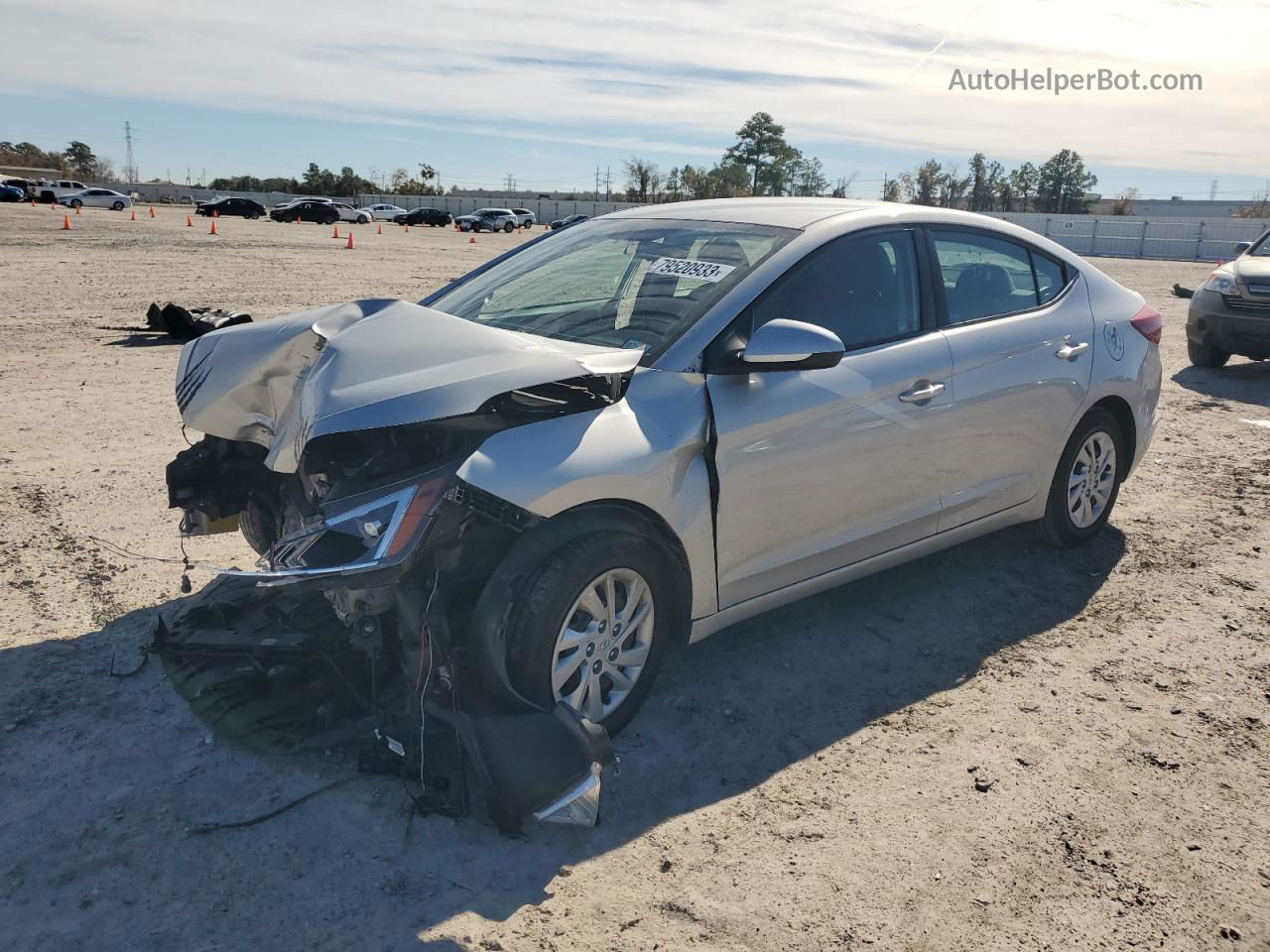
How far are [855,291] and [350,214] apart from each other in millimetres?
59626

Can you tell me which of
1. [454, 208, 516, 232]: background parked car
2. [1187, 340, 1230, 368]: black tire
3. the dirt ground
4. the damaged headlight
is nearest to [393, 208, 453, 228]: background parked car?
[454, 208, 516, 232]: background parked car

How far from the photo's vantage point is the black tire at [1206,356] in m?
11.2

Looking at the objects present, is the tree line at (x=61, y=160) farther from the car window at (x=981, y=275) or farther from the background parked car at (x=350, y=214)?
the car window at (x=981, y=275)

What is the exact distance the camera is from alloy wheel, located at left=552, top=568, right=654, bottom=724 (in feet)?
10.5

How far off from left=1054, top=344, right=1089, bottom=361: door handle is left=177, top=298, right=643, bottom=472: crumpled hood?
7.91ft

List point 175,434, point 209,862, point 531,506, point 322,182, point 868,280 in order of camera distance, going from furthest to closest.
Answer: point 322,182, point 175,434, point 868,280, point 531,506, point 209,862

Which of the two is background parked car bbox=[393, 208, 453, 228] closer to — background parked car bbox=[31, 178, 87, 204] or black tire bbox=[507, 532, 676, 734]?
background parked car bbox=[31, 178, 87, 204]

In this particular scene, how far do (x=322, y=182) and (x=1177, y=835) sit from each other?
114 meters

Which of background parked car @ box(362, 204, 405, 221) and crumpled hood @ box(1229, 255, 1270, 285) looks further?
background parked car @ box(362, 204, 405, 221)

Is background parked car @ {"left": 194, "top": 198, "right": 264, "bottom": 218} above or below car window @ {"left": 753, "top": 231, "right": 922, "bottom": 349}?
above

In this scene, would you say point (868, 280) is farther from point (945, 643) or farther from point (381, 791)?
point (381, 791)

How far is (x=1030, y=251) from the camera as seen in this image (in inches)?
197

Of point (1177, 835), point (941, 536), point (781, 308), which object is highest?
point (781, 308)

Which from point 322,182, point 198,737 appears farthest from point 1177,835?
point 322,182
